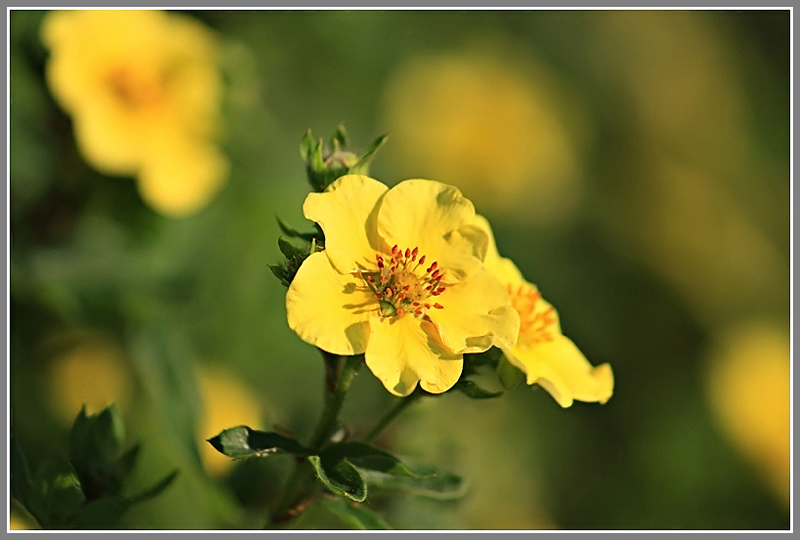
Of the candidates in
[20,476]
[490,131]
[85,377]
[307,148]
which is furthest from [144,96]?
[490,131]

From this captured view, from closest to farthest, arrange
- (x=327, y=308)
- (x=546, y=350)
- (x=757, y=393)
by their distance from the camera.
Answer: (x=327, y=308) → (x=546, y=350) → (x=757, y=393)

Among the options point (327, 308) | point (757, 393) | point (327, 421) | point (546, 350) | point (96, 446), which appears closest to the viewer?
point (327, 308)

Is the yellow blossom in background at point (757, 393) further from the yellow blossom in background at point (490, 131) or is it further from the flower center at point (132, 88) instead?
the flower center at point (132, 88)

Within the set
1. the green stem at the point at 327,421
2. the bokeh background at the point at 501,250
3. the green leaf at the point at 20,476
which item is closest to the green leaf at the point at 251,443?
the green stem at the point at 327,421

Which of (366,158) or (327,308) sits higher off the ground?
(366,158)

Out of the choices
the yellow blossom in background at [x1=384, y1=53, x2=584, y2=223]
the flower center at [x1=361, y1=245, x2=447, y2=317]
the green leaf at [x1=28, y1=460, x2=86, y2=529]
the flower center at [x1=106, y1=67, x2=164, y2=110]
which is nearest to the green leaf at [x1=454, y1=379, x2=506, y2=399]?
the flower center at [x1=361, y1=245, x2=447, y2=317]

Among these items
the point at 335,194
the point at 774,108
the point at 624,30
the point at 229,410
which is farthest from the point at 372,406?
the point at 774,108

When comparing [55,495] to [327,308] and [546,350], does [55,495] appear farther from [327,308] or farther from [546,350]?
[546,350]

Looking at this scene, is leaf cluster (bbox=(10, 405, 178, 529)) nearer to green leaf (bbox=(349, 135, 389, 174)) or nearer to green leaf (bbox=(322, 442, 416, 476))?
green leaf (bbox=(322, 442, 416, 476))
